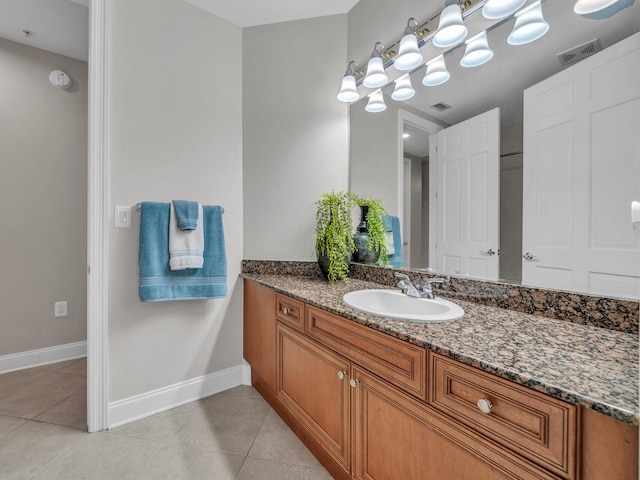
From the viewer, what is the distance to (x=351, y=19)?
1989mm

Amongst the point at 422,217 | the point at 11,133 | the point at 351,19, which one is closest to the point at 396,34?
the point at 351,19

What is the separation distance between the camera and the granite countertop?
526 millimetres

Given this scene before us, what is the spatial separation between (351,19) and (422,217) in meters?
1.47

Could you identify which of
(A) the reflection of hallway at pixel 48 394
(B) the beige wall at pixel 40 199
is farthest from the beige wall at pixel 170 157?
(B) the beige wall at pixel 40 199

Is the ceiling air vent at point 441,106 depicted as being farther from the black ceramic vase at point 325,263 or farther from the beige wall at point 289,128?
the black ceramic vase at point 325,263

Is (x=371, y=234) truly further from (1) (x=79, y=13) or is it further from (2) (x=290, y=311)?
(1) (x=79, y=13)

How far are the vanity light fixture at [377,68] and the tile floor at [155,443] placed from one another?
2033mm

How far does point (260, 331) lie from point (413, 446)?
1140 millimetres

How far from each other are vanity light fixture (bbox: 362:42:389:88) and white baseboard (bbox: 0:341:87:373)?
2.99 meters

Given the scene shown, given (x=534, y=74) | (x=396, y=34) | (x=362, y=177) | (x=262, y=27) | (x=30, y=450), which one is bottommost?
(x=30, y=450)

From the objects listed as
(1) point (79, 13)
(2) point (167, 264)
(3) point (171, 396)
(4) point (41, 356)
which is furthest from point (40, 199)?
(3) point (171, 396)

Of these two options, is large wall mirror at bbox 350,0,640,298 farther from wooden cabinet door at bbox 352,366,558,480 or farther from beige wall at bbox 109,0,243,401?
beige wall at bbox 109,0,243,401

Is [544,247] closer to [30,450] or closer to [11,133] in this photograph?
[30,450]

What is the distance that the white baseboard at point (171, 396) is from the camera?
5.30 ft
